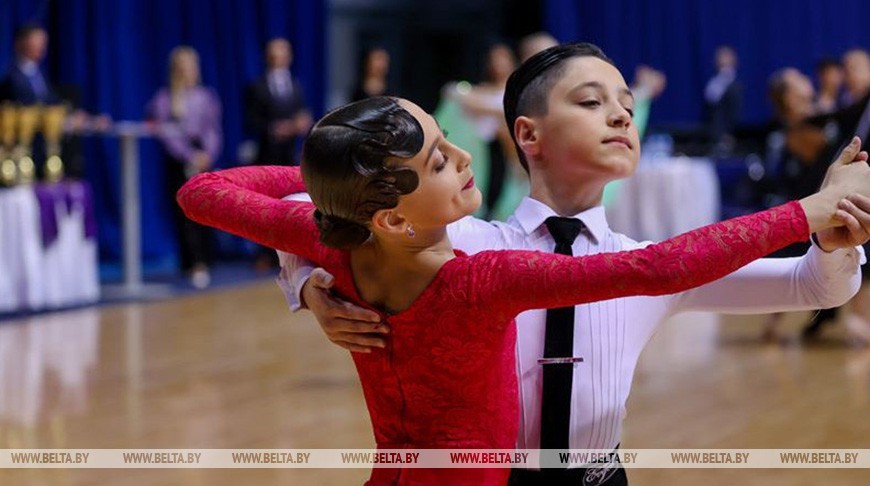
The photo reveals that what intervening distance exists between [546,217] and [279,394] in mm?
3689

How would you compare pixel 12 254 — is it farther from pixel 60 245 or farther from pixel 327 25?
pixel 327 25

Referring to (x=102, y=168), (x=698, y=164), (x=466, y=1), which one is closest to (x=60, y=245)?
(x=102, y=168)

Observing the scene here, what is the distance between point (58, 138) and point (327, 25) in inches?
228

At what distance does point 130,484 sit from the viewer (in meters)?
4.00

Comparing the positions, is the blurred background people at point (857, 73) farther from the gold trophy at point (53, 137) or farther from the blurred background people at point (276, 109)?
the gold trophy at point (53, 137)

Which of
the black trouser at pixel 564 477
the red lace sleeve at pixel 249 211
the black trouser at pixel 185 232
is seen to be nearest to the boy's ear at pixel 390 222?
the red lace sleeve at pixel 249 211

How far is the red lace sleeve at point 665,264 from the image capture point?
1587mm

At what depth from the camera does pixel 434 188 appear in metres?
1.74

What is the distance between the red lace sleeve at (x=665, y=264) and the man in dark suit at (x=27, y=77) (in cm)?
773

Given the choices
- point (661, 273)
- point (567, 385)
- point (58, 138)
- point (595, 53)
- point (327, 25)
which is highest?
point (327, 25)

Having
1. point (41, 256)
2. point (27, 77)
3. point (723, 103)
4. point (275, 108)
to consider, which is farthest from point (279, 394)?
point (723, 103)

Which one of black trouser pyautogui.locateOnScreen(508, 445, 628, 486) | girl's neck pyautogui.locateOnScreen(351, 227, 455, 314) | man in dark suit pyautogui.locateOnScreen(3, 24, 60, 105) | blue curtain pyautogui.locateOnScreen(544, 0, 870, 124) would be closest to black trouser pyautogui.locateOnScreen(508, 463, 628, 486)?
black trouser pyautogui.locateOnScreen(508, 445, 628, 486)

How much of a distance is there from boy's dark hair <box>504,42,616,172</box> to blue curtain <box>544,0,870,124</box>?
43.0ft

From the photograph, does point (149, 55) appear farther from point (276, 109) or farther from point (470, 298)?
point (470, 298)
